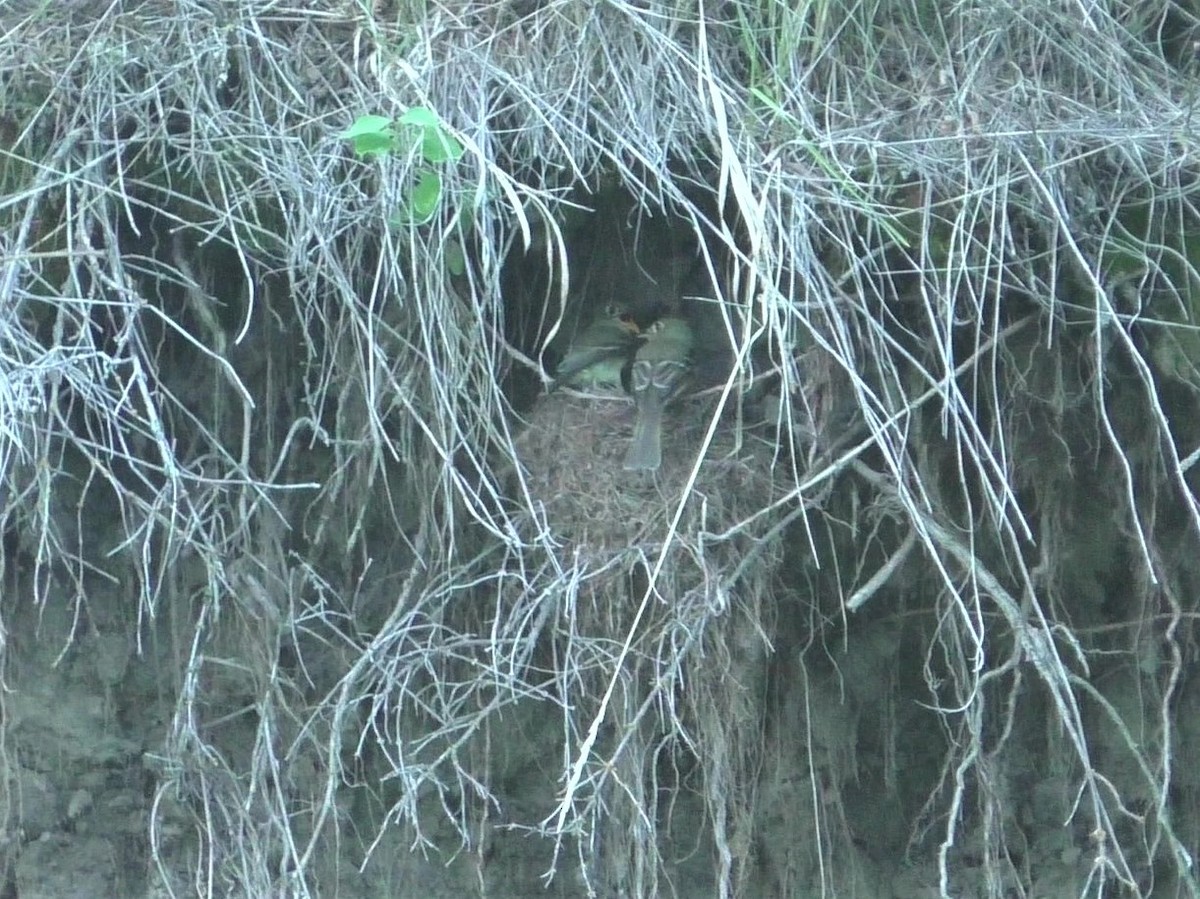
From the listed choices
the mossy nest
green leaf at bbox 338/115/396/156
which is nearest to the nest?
the mossy nest

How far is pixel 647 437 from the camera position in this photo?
9.07 ft

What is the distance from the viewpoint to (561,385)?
9.81ft

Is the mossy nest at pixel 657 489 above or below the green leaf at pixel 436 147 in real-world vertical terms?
below

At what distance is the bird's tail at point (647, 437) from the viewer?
2.72 meters

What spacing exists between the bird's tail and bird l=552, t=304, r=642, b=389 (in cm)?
13

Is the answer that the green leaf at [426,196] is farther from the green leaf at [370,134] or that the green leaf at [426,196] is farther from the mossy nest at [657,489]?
the mossy nest at [657,489]

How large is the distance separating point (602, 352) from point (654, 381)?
19 centimetres

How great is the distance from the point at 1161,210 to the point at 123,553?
188 centimetres


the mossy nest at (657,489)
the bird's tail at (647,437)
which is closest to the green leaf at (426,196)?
the mossy nest at (657,489)

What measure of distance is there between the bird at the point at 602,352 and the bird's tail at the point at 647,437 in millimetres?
129

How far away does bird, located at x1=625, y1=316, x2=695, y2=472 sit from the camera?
8.98 feet

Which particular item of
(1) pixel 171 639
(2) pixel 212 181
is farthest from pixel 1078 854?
(2) pixel 212 181

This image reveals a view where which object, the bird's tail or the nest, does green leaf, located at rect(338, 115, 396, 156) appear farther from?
the bird's tail

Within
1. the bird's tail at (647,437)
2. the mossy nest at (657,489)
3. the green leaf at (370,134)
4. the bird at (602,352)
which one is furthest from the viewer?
the bird at (602,352)
